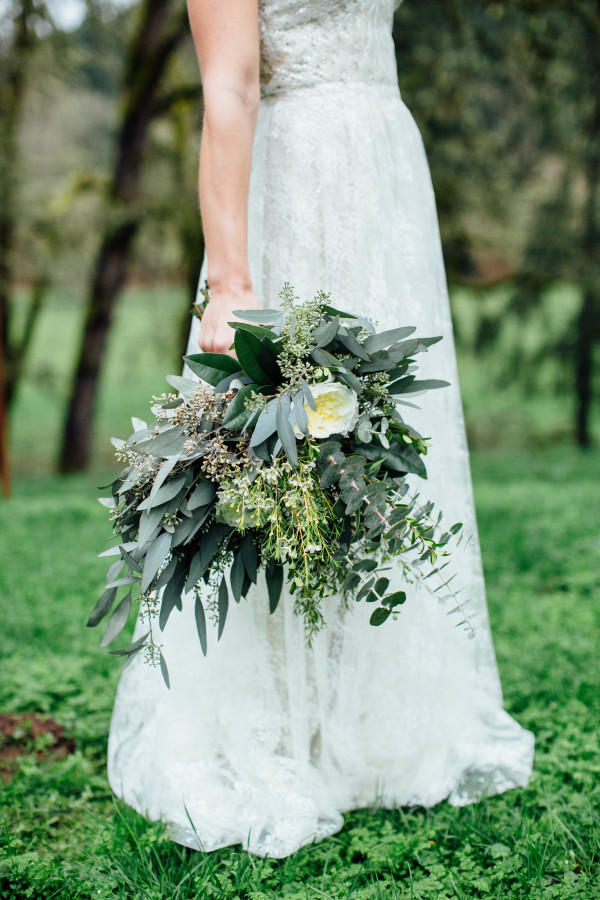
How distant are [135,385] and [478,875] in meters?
16.2

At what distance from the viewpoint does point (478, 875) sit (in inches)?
68.7

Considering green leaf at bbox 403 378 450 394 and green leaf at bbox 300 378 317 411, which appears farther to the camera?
green leaf at bbox 403 378 450 394

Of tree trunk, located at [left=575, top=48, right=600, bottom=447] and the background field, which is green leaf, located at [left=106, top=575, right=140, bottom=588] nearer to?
the background field

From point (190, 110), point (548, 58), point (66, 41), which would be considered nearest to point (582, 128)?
point (548, 58)

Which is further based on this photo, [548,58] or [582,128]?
[582,128]

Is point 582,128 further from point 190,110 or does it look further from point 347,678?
point 347,678

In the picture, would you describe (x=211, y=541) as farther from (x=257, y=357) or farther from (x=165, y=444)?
(x=257, y=357)

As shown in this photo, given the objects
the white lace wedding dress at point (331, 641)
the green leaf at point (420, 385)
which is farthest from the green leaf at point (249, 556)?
the green leaf at point (420, 385)

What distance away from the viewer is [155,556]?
4.88ft

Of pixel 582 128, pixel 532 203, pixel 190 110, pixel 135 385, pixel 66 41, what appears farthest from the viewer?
pixel 135 385

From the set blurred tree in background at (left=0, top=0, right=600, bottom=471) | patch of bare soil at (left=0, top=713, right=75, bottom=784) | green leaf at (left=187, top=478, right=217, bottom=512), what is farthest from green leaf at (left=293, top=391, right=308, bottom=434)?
blurred tree in background at (left=0, top=0, right=600, bottom=471)

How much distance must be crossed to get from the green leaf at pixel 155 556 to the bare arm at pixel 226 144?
16.3 inches

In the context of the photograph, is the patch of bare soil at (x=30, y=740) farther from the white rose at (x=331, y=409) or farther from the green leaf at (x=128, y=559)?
the white rose at (x=331, y=409)

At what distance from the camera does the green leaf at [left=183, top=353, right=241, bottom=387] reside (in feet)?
5.06
